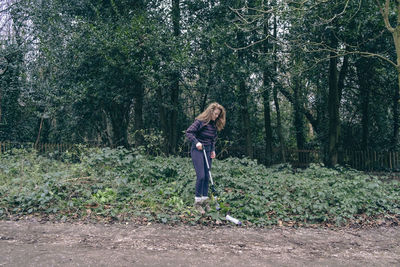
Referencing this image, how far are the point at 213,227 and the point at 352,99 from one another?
15.7 meters

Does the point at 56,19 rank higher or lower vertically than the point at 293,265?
higher

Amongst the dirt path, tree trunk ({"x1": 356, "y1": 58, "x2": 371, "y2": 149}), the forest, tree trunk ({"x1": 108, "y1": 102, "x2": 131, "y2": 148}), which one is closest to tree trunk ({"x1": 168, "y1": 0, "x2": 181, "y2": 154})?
the forest

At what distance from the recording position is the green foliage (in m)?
5.83

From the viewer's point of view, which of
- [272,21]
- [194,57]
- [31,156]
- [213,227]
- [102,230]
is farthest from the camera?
[272,21]

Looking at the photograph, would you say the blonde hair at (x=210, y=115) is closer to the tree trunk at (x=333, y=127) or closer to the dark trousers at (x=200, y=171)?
the dark trousers at (x=200, y=171)

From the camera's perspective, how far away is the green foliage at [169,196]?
19.1ft

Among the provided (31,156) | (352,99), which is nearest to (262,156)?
(352,99)

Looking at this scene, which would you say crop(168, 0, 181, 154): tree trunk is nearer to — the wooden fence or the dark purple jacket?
the wooden fence

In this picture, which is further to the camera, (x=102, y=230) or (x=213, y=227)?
(x=213, y=227)

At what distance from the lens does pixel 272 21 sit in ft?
48.6

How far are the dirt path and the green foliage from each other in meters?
0.52

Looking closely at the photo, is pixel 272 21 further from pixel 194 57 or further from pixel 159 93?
pixel 159 93

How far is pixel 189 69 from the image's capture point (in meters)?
14.0

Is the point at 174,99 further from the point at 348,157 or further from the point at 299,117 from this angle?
the point at 348,157
